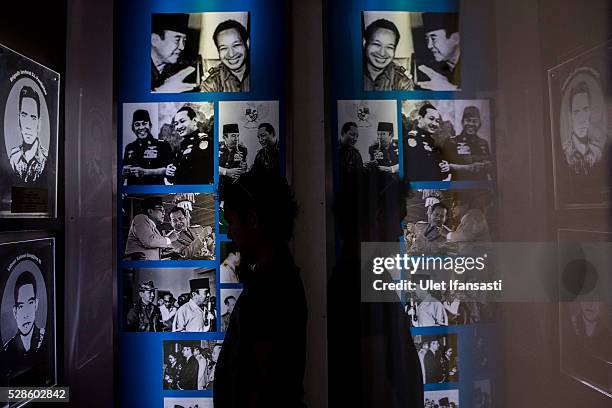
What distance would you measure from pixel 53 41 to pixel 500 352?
1.34 m

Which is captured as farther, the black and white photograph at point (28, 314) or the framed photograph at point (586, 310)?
the framed photograph at point (586, 310)

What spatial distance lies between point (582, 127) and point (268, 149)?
0.80 meters

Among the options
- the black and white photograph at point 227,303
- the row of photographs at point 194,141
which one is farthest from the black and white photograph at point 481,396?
the row of photographs at point 194,141

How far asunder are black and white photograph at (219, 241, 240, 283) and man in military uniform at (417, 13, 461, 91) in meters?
0.61

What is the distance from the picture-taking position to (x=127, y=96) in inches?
38.4

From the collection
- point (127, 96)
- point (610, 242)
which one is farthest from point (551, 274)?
point (127, 96)

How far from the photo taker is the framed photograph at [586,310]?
1.01m

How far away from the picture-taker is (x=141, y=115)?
3.18 ft

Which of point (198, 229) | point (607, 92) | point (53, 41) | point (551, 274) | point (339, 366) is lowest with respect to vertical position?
point (339, 366)

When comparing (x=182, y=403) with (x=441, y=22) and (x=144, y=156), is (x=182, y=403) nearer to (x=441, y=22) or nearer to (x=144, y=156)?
(x=144, y=156)

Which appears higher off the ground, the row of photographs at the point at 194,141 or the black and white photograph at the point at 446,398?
the row of photographs at the point at 194,141

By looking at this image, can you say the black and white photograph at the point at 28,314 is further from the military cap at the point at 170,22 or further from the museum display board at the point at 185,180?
the military cap at the point at 170,22

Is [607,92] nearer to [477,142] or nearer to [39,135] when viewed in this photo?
[477,142]

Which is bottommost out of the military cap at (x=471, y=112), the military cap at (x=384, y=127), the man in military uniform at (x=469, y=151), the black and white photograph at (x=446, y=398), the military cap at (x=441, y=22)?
the black and white photograph at (x=446, y=398)
